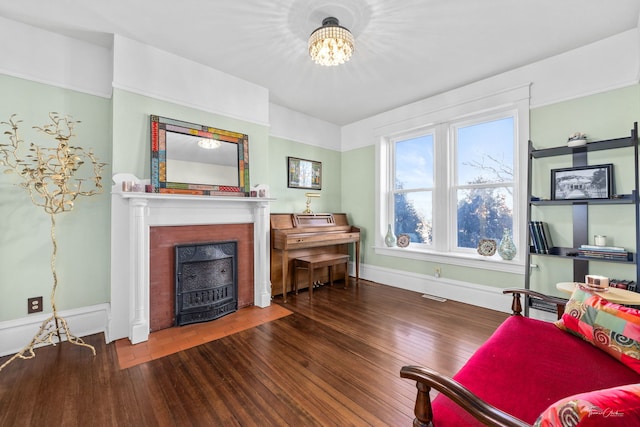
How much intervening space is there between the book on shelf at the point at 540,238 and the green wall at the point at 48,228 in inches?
169

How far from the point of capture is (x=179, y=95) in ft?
9.32

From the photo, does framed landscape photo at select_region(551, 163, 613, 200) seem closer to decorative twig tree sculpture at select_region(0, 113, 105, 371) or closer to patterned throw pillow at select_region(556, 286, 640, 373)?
patterned throw pillow at select_region(556, 286, 640, 373)

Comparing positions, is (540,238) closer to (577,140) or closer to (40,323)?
(577,140)

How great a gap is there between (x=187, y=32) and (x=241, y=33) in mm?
488

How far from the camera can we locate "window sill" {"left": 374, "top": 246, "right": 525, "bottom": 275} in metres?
3.07

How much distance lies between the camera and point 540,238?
9.00 ft

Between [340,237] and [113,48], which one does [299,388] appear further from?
[113,48]

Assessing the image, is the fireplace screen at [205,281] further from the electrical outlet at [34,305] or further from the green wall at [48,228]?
the electrical outlet at [34,305]

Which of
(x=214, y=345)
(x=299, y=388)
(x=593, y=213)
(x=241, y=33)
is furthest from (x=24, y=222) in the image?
(x=593, y=213)

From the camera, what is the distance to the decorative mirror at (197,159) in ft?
8.76

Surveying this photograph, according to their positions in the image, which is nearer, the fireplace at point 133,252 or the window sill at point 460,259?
the fireplace at point 133,252

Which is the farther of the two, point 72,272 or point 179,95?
point 179,95

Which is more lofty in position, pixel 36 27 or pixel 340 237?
pixel 36 27

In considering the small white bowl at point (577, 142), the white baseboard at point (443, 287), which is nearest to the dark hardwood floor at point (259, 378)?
the white baseboard at point (443, 287)
